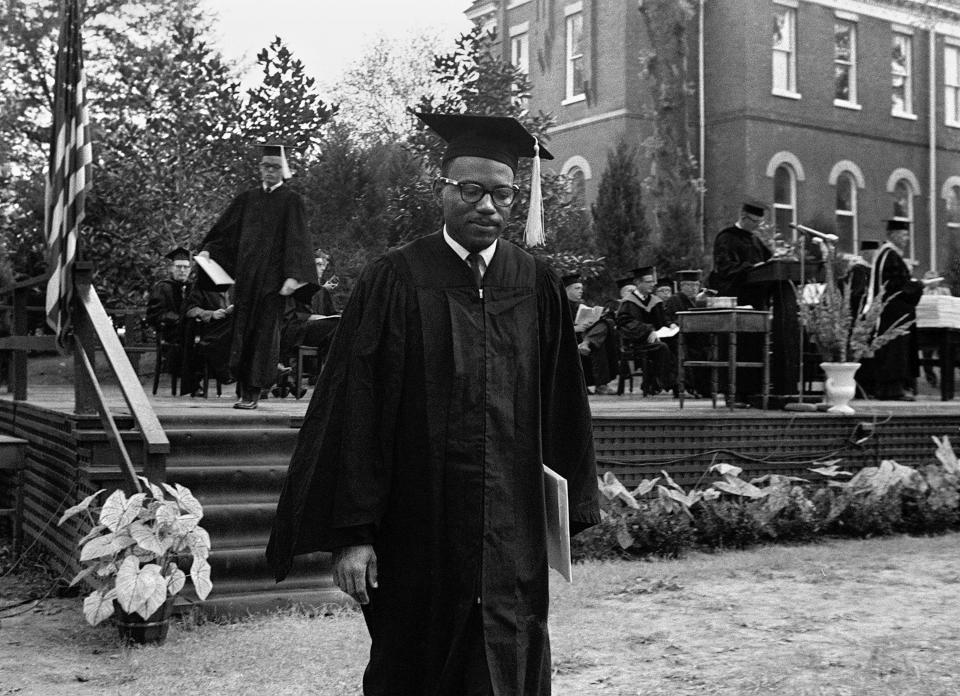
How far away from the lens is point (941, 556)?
8.44 meters

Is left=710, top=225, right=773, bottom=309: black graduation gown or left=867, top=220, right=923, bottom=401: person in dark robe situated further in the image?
left=867, top=220, right=923, bottom=401: person in dark robe

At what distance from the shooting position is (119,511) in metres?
5.66

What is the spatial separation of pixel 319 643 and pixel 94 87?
78.1ft

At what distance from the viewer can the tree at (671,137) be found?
929 inches

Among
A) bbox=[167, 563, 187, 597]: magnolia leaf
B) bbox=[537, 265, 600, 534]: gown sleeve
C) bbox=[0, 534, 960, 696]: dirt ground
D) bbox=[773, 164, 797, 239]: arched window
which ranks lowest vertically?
bbox=[0, 534, 960, 696]: dirt ground

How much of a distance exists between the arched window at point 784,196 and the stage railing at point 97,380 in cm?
2130

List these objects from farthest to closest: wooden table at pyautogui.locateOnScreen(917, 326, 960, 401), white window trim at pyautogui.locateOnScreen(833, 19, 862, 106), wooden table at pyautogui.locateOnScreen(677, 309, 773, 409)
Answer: white window trim at pyautogui.locateOnScreen(833, 19, 862, 106), wooden table at pyautogui.locateOnScreen(917, 326, 960, 401), wooden table at pyautogui.locateOnScreen(677, 309, 773, 409)

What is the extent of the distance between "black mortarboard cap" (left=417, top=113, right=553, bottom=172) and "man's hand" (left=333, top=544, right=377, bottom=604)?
44.1 inches

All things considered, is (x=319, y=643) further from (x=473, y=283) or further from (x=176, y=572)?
(x=473, y=283)

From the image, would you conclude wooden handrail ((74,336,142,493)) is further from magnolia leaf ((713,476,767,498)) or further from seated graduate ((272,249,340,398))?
magnolia leaf ((713,476,767,498))

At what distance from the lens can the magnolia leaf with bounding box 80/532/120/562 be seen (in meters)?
5.51

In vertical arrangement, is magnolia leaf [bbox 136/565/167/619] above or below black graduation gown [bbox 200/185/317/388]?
below

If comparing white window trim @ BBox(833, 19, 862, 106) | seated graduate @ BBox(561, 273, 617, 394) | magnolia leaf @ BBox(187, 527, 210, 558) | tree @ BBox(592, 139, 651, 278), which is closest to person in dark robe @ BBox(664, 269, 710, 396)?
seated graduate @ BBox(561, 273, 617, 394)

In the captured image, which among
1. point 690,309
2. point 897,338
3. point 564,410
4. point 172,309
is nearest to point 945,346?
point 897,338
